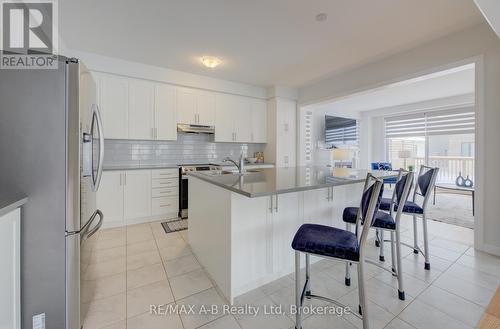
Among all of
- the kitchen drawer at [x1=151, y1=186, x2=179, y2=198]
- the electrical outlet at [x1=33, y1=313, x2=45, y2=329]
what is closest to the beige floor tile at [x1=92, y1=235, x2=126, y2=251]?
the kitchen drawer at [x1=151, y1=186, x2=179, y2=198]

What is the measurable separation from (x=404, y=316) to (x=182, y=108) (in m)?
4.02

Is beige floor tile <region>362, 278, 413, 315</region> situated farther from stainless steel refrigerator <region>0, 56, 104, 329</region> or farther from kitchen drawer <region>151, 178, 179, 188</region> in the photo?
kitchen drawer <region>151, 178, 179, 188</region>

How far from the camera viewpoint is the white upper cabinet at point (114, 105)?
3242mm

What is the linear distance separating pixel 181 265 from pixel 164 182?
70.5 inches

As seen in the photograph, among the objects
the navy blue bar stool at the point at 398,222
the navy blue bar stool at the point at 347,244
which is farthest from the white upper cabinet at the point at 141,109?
the navy blue bar stool at the point at 398,222

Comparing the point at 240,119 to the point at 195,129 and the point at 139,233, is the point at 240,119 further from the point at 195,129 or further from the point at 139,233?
the point at 139,233

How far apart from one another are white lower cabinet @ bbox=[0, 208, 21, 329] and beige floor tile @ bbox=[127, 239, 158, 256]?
4.45 feet

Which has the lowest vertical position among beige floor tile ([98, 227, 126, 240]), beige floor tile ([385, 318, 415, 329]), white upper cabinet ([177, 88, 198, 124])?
beige floor tile ([385, 318, 415, 329])

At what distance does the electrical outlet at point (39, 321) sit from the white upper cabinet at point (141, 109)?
275 cm

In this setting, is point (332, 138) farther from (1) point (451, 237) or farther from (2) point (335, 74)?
(1) point (451, 237)

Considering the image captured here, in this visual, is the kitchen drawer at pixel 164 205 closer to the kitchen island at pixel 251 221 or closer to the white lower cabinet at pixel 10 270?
the kitchen island at pixel 251 221

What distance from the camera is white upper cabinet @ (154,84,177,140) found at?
145 inches

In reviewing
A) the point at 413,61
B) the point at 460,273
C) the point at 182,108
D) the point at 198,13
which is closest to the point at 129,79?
the point at 182,108

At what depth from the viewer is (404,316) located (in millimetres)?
1484
